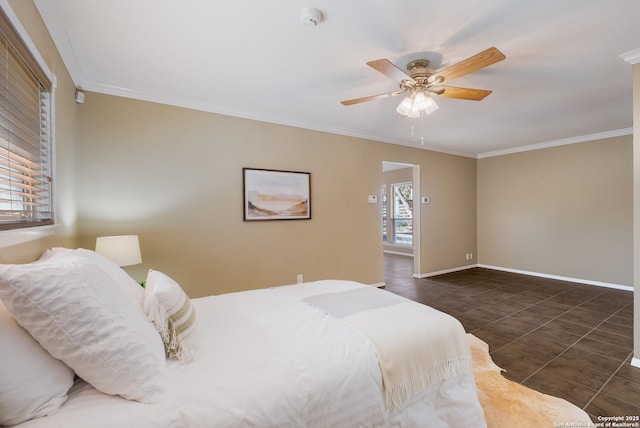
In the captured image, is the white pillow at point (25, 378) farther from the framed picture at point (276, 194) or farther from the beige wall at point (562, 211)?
the beige wall at point (562, 211)

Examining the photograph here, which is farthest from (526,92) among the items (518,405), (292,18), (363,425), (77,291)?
(77,291)

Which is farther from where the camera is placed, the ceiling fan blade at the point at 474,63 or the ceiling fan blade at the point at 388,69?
the ceiling fan blade at the point at 388,69

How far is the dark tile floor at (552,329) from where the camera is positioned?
2.07 m

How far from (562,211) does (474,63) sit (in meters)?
4.66

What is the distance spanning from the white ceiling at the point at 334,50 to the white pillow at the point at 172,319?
1.69 metres

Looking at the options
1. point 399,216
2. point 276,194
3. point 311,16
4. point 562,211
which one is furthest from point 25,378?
point 399,216

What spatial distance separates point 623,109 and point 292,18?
4287mm

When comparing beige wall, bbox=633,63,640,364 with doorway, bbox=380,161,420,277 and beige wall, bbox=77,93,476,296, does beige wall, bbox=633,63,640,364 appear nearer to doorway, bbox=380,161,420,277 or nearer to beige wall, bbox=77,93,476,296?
beige wall, bbox=77,93,476,296

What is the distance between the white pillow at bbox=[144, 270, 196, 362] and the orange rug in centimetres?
180

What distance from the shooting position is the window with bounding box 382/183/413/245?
27.0 feet

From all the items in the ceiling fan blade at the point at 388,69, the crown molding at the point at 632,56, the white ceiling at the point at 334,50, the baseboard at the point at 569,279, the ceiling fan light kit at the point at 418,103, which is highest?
the white ceiling at the point at 334,50

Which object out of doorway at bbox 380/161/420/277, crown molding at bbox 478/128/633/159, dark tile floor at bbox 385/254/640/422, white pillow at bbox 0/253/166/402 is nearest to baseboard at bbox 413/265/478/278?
dark tile floor at bbox 385/254/640/422

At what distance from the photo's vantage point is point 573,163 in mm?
4906

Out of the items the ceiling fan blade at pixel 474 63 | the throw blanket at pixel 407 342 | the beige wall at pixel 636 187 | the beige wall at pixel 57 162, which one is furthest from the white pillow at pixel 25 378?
the beige wall at pixel 636 187
